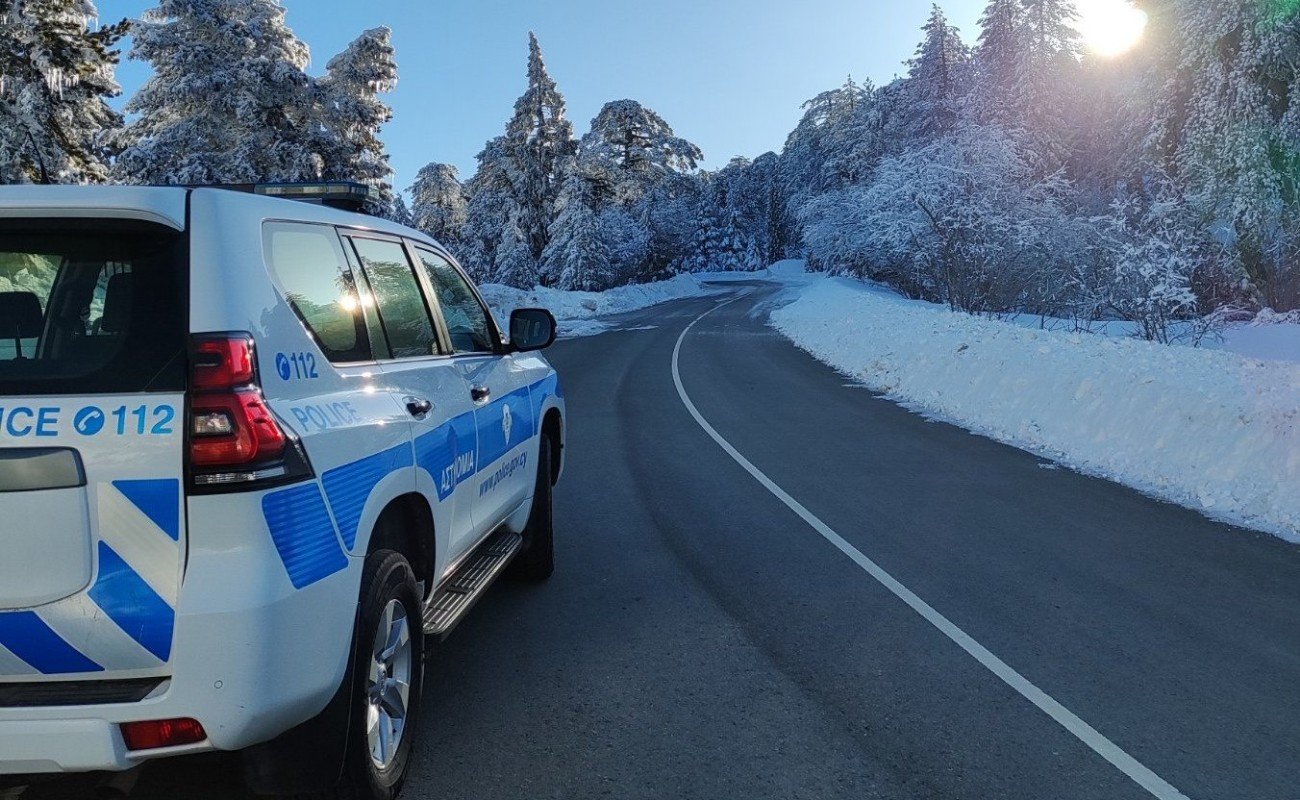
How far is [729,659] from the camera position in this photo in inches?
172

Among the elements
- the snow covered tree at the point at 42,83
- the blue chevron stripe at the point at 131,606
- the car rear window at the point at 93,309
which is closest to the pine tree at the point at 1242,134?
the car rear window at the point at 93,309

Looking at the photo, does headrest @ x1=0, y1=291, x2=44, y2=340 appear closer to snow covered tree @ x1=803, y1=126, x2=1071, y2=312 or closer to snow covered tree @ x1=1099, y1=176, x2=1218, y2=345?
snow covered tree @ x1=1099, y1=176, x2=1218, y2=345

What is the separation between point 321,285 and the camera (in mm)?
3002

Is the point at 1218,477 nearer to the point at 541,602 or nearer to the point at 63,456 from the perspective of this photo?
the point at 541,602

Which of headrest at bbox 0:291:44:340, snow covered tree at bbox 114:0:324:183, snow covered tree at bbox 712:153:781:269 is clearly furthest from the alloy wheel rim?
snow covered tree at bbox 712:153:781:269

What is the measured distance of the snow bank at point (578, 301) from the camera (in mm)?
31109

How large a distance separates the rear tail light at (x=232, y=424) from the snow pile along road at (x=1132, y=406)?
7468mm

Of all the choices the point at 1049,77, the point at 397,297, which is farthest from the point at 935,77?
the point at 397,297

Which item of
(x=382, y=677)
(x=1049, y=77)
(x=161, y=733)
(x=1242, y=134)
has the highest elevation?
(x=1049, y=77)

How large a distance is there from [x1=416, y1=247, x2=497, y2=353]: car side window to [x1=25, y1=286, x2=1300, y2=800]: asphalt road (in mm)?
1603

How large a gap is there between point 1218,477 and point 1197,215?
62.2 ft

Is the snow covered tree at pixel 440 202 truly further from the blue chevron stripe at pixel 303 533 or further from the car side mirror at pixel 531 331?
the blue chevron stripe at pixel 303 533

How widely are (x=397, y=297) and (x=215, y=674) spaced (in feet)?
6.30

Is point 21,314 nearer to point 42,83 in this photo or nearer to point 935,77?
point 42,83
